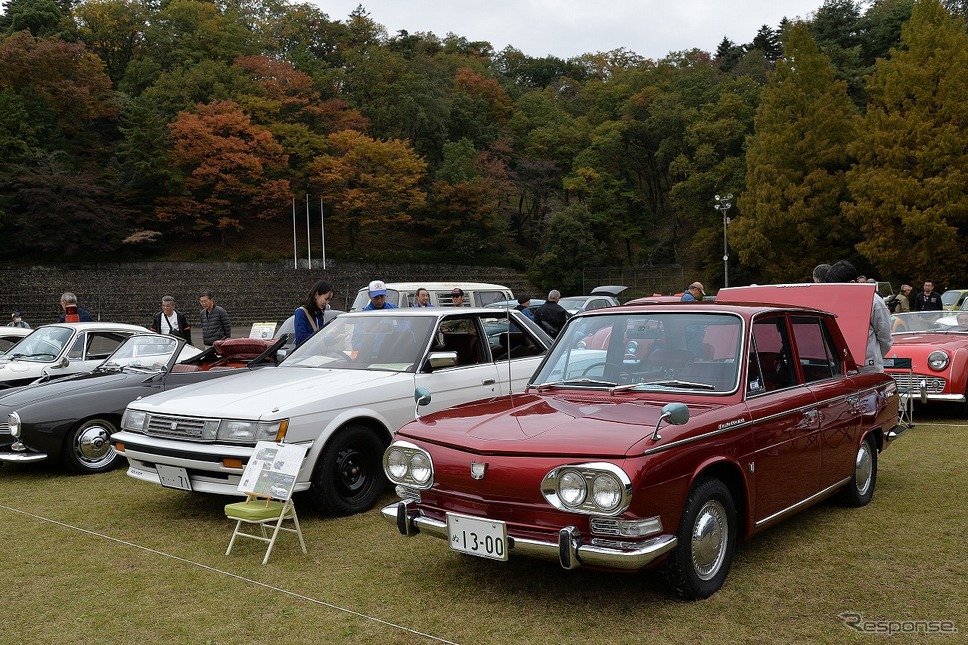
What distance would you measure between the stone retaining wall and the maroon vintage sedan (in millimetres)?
29944

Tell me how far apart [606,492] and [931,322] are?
9322 millimetres

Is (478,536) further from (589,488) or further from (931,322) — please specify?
(931,322)

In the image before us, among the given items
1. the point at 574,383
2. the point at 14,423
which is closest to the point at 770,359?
the point at 574,383

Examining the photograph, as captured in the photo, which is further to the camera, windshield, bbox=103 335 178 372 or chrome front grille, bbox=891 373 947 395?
windshield, bbox=103 335 178 372

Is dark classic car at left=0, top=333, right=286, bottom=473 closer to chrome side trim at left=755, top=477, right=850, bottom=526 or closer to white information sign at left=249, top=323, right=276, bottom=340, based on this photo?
chrome side trim at left=755, top=477, right=850, bottom=526

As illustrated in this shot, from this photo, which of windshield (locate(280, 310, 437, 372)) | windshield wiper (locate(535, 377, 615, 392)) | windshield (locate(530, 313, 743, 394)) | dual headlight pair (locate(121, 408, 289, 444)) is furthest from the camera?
windshield (locate(280, 310, 437, 372))

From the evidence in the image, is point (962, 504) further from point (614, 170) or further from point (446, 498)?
point (614, 170)

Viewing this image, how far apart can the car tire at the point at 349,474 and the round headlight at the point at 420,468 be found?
1616 millimetres

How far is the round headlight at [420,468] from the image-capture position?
13.5ft

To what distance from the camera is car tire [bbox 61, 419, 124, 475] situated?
24.9 ft

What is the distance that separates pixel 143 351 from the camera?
9867 mm

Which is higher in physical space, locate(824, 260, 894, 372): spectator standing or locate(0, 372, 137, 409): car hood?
locate(824, 260, 894, 372): spectator standing

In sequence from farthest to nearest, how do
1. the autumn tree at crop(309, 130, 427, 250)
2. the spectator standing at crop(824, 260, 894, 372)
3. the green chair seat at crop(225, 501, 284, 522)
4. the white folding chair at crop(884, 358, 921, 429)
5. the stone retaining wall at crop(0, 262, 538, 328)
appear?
the autumn tree at crop(309, 130, 427, 250) → the stone retaining wall at crop(0, 262, 538, 328) → the white folding chair at crop(884, 358, 921, 429) → the spectator standing at crop(824, 260, 894, 372) → the green chair seat at crop(225, 501, 284, 522)

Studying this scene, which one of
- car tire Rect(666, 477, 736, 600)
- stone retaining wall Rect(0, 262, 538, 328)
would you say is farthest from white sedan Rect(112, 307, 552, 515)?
stone retaining wall Rect(0, 262, 538, 328)
